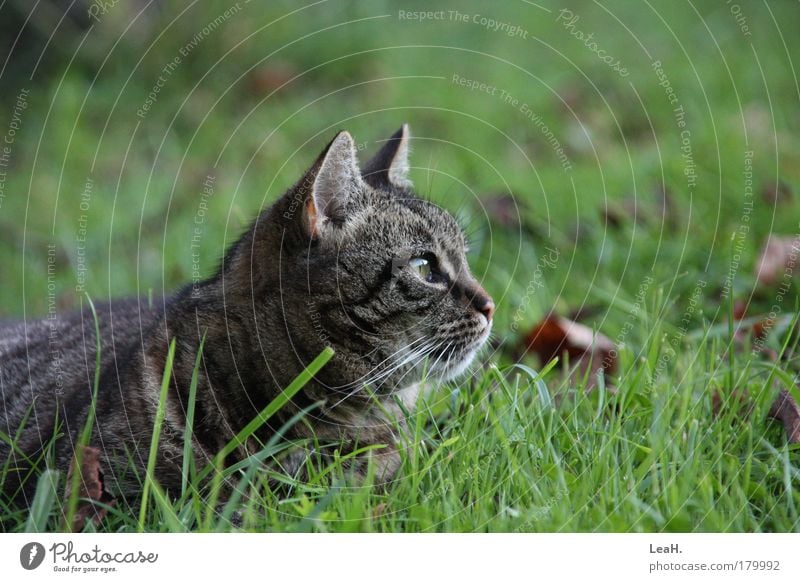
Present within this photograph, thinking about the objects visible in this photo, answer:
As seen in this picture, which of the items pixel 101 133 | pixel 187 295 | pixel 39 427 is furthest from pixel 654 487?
pixel 101 133

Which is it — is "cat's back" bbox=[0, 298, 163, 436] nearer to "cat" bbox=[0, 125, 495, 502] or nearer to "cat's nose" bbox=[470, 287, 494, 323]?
"cat" bbox=[0, 125, 495, 502]

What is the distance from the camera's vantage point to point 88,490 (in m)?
2.19

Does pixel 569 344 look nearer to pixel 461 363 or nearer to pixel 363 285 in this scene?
pixel 461 363

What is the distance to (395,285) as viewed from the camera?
2432 millimetres

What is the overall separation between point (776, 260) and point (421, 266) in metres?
1.67

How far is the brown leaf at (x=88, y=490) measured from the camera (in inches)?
85.0

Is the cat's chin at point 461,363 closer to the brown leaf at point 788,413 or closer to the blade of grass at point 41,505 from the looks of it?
the brown leaf at point 788,413

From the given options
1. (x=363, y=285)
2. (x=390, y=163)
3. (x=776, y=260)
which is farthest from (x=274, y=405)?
(x=776, y=260)

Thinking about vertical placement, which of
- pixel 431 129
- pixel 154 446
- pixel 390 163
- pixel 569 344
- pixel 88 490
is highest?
pixel 431 129

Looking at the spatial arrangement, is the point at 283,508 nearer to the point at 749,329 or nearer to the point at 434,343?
the point at 434,343

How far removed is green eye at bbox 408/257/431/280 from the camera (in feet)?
8.19

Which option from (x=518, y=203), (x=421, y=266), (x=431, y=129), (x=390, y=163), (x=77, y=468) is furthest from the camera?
(x=431, y=129)

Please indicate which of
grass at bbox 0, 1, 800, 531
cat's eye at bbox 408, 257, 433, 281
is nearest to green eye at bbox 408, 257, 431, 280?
cat's eye at bbox 408, 257, 433, 281

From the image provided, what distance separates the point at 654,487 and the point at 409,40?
4723 millimetres
